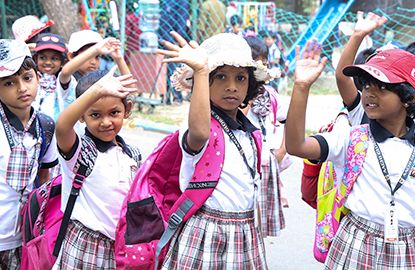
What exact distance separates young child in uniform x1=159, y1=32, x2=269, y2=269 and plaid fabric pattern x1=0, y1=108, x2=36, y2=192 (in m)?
0.97

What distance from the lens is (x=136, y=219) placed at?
282cm

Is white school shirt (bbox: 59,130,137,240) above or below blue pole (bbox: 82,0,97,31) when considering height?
below

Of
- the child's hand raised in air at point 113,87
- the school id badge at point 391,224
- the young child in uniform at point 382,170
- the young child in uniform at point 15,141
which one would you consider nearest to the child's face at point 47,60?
the young child in uniform at point 15,141

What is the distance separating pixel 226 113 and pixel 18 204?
1253mm

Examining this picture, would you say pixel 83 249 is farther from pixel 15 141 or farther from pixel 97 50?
pixel 97 50

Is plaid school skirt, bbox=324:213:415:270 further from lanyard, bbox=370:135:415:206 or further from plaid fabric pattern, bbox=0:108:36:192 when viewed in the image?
plaid fabric pattern, bbox=0:108:36:192

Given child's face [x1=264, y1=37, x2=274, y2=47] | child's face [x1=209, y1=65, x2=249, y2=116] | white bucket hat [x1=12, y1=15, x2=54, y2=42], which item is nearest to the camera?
child's face [x1=209, y1=65, x2=249, y2=116]

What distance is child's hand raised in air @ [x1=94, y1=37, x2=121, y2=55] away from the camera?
320 centimetres

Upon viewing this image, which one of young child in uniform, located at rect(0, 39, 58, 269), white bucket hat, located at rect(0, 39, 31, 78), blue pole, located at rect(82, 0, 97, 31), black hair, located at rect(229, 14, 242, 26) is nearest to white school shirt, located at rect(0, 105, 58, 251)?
young child in uniform, located at rect(0, 39, 58, 269)

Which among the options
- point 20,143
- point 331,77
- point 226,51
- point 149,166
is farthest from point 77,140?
point 331,77

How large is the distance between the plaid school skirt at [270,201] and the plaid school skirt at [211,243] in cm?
102

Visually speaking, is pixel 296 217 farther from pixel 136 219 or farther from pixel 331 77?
pixel 331 77

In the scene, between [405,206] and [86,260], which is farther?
[86,260]

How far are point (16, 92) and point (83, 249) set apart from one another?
3.00ft
